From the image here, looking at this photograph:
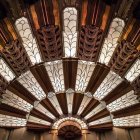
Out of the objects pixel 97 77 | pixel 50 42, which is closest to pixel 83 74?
pixel 97 77

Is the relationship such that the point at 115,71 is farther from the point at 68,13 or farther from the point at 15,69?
the point at 15,69

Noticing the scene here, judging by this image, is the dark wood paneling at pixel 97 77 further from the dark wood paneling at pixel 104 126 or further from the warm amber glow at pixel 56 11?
the warm amber glow at pixel 56 11

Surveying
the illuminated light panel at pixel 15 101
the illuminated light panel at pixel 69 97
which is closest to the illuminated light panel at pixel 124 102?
the illuminated light panel at pixel 69 97

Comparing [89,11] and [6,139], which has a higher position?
[89,11]

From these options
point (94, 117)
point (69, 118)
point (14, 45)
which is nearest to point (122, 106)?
point (94, 117)

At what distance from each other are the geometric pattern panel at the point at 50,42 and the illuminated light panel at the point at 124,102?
3.68 feet

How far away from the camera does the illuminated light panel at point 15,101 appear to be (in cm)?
320

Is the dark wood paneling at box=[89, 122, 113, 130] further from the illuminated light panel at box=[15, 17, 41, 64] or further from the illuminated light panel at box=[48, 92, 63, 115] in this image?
the illuminated light panel at box=[15, 17, 41, 64]

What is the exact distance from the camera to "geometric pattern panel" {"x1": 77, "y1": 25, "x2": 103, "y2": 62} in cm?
261

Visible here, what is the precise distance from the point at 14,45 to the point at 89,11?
39.0 inches

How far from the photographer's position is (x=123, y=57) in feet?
9.39

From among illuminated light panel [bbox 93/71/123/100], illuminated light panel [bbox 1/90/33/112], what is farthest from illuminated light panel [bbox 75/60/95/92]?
illuminated light panel [bbox 1/90/33/112]

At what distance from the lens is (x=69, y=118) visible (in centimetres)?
341

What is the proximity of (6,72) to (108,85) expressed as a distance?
4.81ft
